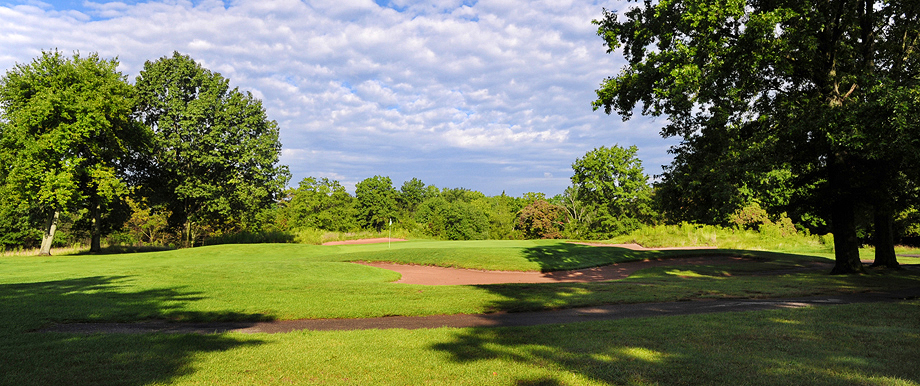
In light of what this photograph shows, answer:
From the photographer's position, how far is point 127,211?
36906 millimetres

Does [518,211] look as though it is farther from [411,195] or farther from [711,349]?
[711,349]

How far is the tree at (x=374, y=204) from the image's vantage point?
63000 millimetres

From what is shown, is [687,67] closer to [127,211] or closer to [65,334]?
[65,334]

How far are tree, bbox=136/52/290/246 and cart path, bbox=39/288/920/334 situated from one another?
1185 inches

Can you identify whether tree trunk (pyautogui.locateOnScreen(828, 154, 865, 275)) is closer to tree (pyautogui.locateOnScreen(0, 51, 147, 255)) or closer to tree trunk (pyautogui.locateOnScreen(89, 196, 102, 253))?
tree (pyautogui.locateOnScreen(0, 51, 147, 255))

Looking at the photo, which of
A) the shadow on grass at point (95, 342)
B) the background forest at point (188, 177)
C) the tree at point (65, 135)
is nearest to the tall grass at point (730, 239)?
the background forest at point (188, 177)

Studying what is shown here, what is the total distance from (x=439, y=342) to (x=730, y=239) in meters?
40.8

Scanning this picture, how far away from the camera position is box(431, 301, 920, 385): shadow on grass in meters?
4.99

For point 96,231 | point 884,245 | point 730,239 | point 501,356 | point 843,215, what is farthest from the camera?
point 730,239

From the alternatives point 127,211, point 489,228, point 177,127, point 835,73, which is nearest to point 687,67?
point 835,73

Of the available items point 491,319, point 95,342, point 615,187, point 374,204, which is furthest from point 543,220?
point 95,342

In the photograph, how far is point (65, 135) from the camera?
2844 centimetres

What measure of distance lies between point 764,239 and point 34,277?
1869 inches

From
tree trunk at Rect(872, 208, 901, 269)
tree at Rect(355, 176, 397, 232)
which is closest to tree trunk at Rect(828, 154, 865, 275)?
tree trunk at Rect(872, 208, 901, 269)
